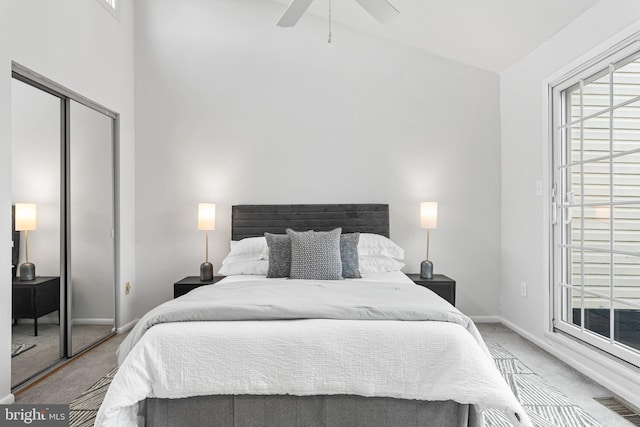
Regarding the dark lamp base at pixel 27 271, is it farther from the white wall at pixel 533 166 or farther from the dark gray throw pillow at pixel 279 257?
the white wall at pixel 533 166

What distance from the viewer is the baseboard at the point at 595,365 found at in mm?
2264

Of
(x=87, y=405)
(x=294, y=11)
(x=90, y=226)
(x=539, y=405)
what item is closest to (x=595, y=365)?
(x=539, y=405)

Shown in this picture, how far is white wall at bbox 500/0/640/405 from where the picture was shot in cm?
252

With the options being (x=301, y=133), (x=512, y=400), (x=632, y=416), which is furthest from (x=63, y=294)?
(x=632, y=416)

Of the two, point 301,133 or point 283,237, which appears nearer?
point 283,237

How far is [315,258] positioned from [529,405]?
1631 millimetres

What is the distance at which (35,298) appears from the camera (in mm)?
2602

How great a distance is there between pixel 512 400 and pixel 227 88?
352cm

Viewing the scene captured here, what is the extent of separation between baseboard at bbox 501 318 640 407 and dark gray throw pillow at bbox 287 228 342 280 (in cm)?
172

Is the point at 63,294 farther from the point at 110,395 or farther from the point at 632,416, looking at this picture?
the point at 632,416

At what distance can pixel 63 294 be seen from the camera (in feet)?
9.63

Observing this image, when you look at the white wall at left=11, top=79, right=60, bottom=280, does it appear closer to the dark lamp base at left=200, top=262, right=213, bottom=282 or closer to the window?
the dark lamp base at left=200, top=262, right=213, bottom=282

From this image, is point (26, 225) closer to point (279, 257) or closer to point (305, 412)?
point (279, 257)

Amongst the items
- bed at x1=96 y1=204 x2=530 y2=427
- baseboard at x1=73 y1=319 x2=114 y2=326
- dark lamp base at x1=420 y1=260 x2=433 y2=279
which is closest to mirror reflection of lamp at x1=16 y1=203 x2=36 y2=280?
baseboard at x1=73 y1=319 x2=114 y2=326
